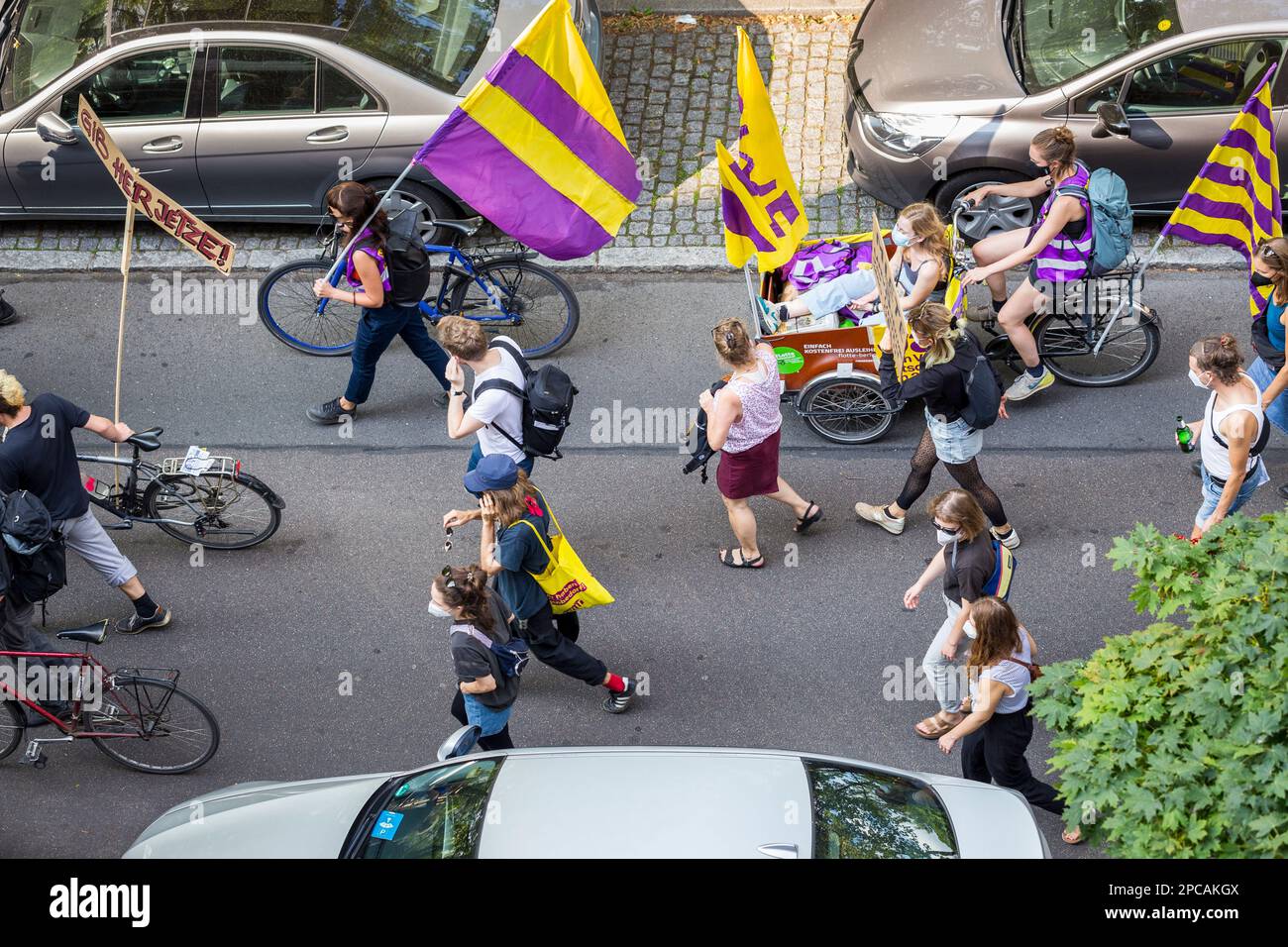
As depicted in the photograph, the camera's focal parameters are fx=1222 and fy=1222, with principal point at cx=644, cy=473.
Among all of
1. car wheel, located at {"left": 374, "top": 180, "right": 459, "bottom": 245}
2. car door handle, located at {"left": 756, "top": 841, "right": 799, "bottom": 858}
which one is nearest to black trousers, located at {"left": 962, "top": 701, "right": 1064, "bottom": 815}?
car door handle, located at {"left": 756, "top": 841, "right": 799, "bottom": 858}

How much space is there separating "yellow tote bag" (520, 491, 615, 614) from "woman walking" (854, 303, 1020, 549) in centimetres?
202

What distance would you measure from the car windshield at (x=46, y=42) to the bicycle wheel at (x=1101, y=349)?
7370 millimetres

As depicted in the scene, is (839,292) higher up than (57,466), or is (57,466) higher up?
(839,292)

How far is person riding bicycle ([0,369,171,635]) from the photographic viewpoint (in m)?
6.18

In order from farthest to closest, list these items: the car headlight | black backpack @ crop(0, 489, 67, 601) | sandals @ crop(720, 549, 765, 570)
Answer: the car headlight < sandals @ crop(720, 549, 765, 570) < black backpack @ crop(0, 489, 67, 601)

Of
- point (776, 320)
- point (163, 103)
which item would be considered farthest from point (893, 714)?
point (163, 103)

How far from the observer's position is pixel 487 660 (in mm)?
5520

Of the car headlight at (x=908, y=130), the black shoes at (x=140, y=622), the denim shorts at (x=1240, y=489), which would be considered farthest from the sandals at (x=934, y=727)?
the car headlight at (x=908, y=130)

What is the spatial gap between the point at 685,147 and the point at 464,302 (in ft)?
9.18

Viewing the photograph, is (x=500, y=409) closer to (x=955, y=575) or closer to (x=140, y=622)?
(x=140, y=622)

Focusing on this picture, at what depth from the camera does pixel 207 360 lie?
901cm

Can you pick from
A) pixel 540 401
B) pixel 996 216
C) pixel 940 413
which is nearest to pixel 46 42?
pixel 540 401

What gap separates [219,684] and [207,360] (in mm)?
3066

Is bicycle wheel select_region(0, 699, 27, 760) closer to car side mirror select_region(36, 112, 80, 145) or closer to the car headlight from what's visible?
car side mirror select_region(36, 112, 80, 145)
